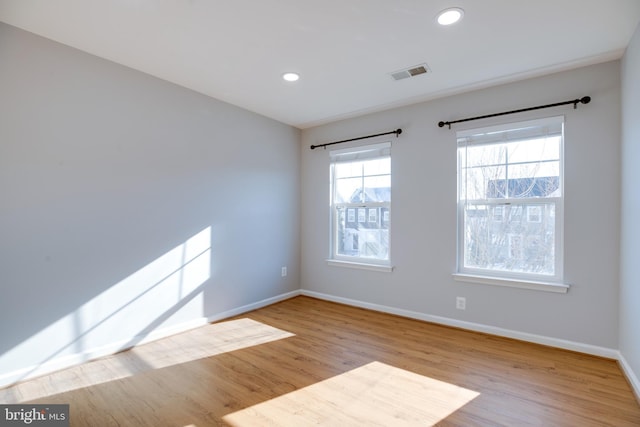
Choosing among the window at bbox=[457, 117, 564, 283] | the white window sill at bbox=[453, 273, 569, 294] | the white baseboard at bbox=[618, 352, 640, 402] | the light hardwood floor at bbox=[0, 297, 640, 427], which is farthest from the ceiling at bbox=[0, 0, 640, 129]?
the light hardwood floor at bbox=[0, 297, 640, 427]

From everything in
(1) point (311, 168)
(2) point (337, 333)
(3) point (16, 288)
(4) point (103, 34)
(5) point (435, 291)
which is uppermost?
(4) point (103, 34)

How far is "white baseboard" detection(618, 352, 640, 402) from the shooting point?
2051mm

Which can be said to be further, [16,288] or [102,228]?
[102,228]

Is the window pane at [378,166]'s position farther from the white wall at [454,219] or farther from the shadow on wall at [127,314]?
the shadow on wall at [127,314]

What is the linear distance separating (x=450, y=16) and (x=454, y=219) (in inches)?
77.3

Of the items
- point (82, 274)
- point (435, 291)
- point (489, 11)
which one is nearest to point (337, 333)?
point (435, 291)

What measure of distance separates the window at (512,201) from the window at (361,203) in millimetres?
930

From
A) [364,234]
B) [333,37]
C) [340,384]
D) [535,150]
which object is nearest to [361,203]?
[364,234]

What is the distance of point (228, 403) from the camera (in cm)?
200

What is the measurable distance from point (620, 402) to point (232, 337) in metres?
3.01

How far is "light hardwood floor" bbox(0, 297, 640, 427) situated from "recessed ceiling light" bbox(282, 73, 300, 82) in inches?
101

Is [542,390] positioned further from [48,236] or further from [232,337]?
[48,236]

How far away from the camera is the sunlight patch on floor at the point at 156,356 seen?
7.03ft

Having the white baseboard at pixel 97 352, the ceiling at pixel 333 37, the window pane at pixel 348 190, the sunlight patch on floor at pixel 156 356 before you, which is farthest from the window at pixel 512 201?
the white baseboard at pixel 97 352
